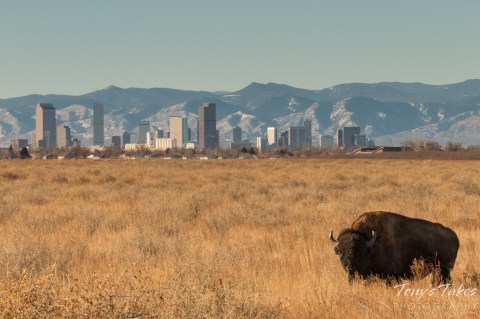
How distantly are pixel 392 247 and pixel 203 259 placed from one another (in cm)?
329

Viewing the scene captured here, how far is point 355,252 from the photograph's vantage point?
8672 millimetres

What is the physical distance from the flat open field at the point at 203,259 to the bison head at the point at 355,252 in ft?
0.83

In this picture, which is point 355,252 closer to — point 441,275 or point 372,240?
point 372,240

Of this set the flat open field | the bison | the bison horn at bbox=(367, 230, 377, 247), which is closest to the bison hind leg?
the bison

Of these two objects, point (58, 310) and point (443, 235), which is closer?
point (58, 310)

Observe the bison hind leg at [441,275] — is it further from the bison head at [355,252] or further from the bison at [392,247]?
the bison head at [355,252]

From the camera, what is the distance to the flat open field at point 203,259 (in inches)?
257

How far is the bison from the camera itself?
28.6 feet

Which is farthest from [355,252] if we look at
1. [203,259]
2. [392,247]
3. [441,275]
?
[203,259]

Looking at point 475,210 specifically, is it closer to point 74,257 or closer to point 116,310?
point 74,257

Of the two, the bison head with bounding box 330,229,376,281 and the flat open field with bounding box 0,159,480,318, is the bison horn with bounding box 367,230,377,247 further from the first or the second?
the flat open field with bounding box 0,159,480,318

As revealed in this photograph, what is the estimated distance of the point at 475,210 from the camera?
18.9 m

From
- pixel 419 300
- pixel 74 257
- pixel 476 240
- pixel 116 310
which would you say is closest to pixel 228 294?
pixel 116 310

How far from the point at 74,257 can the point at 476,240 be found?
7.66 meters
